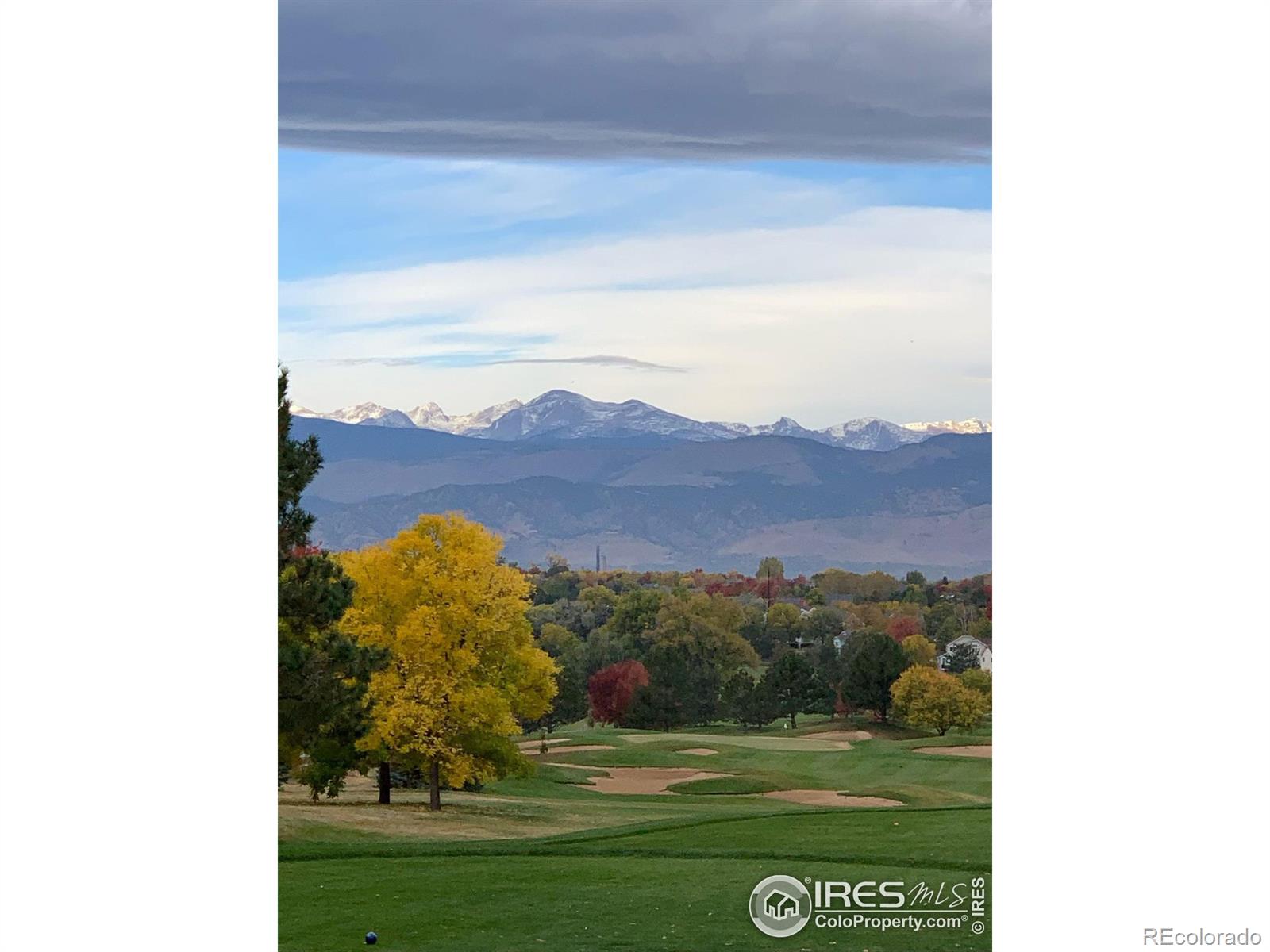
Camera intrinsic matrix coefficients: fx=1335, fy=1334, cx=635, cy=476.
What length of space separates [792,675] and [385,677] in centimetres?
241

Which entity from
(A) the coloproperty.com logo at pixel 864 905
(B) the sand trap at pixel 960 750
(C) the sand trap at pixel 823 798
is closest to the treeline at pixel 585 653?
(B) the sand trap at pixel 960 750

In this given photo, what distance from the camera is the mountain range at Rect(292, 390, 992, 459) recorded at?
7.95 m

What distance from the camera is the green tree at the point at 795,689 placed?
786 cm

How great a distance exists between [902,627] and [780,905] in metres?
1.74

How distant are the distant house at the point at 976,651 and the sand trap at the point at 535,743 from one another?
7.37 ft

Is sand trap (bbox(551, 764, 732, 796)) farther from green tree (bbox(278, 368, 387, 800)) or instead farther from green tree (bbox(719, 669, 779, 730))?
green tree (bbox(278, 368, 387, 800))

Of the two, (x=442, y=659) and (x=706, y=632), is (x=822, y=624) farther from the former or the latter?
(x=442, y=659)

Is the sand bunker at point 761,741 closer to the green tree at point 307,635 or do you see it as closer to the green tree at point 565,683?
the green tree at point 565,683

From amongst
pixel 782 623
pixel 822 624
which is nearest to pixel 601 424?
pixel 782 623

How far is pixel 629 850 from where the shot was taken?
7559 mm
